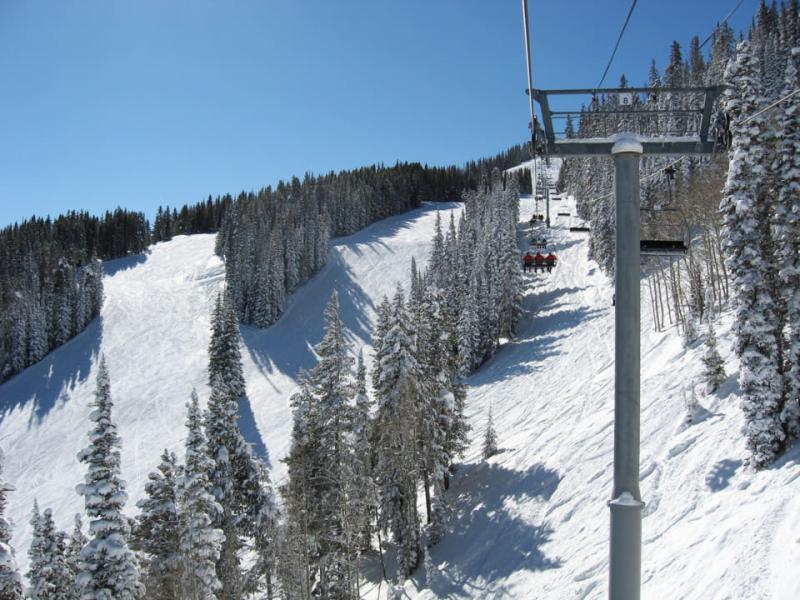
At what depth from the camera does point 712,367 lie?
23.5m

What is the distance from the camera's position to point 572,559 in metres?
20.2

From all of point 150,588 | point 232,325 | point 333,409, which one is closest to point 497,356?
point 232,325

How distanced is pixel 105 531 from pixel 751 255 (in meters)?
22.3

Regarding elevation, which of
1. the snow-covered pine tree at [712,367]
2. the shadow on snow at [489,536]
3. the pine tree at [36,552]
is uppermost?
the snow-covered pine tree at [712,367]

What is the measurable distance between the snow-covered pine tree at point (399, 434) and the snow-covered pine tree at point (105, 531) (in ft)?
36.7

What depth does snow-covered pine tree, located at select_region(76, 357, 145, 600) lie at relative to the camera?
18.7 m

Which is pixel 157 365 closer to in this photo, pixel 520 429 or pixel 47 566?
pixel 520 429

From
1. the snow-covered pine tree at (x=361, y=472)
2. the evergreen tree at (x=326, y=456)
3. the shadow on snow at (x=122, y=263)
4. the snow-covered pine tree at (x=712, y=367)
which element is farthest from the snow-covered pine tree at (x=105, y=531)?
the shadow on snow at (x=122, y=263)

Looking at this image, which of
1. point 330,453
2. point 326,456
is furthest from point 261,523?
point 330,453

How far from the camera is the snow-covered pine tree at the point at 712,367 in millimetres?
23312

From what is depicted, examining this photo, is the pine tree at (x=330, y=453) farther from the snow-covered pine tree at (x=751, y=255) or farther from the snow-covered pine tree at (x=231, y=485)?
the snow-covered pine tree at (x=751, y=255)

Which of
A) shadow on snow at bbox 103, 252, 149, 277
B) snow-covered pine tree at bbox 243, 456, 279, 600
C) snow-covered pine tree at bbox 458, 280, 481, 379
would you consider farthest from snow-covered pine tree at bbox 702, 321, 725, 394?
shadow on snow at bbox 103, 252, 149, 277

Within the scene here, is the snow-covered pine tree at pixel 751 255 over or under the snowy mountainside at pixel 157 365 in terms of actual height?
over

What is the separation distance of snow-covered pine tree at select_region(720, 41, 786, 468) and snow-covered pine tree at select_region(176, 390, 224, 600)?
57.9 feet
